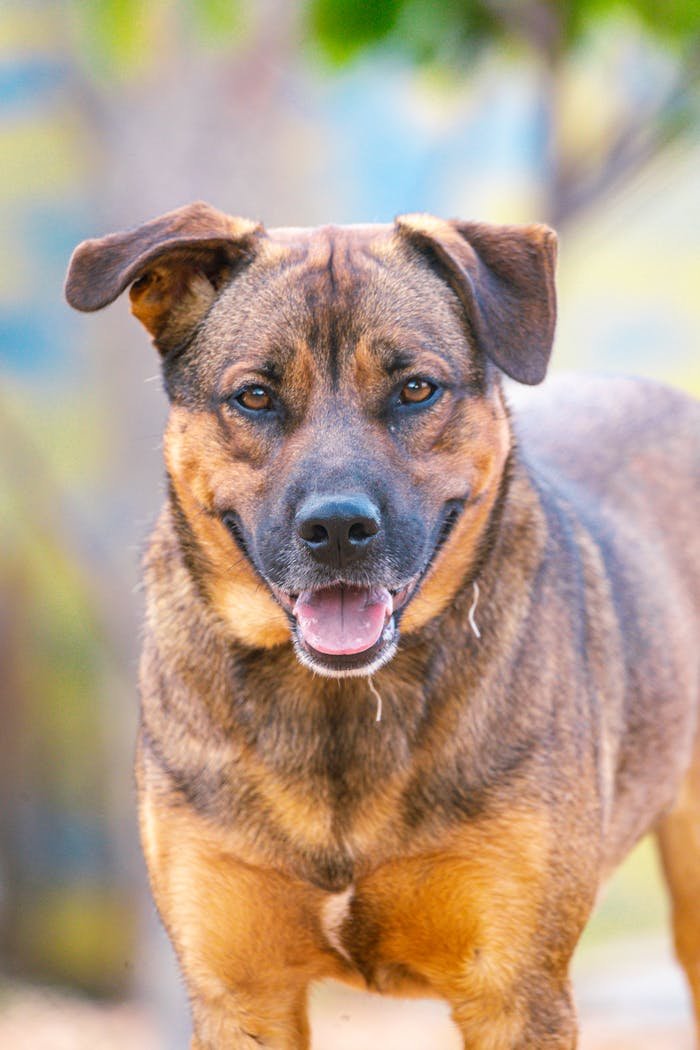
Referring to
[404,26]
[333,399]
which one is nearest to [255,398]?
[333,399]

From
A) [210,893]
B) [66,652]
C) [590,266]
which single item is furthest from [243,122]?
[590,266]

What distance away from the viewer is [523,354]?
3789mm

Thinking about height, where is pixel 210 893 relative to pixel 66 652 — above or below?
above

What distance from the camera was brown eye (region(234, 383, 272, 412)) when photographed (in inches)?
145

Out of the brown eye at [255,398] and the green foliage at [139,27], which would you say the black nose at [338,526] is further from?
the green foliage at [139,27]

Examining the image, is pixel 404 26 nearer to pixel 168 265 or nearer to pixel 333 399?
pixel 168 265

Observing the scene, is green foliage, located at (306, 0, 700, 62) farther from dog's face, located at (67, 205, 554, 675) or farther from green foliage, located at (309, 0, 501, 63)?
dog's face, located at (67, 205, 554, 675)

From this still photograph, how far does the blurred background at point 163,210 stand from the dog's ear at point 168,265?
1153 mm

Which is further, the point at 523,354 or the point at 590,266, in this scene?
the point at 590,266

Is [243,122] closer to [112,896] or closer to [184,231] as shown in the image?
[184,231]

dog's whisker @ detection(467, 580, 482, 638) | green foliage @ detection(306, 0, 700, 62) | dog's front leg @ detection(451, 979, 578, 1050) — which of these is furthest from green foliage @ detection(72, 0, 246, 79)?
dog's front leg @ detection(451, 979, 578, 1050)

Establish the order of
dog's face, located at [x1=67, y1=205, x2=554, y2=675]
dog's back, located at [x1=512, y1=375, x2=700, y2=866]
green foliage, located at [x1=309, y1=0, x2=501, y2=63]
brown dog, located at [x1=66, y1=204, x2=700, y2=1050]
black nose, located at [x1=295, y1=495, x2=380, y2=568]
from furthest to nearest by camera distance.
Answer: green foliage, located at [x1=309, y1=0, x2=501, y2=63], dog's back, located at [x1=512, y1=375, x2=700, y2=866], brown dog, located at [x1=66, y1=204, x2=700, y2=1050], dog's face, located at [x1=67, y1=205, x2=554, y2=675], black nose, located at [x1=295, y1=495, x2=380, y2=568]

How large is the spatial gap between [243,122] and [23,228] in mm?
3879

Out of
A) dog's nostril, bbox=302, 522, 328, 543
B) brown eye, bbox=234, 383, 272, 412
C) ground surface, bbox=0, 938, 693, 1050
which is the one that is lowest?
ground surface, bbox=0, 938, 693, 1050
